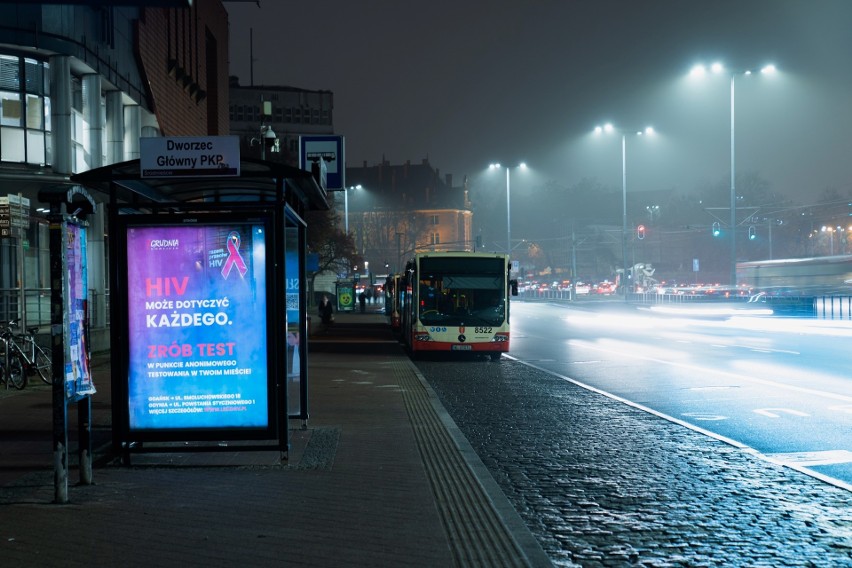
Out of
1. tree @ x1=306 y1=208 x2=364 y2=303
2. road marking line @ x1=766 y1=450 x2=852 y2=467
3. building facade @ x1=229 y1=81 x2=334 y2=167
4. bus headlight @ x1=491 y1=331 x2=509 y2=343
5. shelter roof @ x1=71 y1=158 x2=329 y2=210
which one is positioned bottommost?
road marking line @ x1=766 y1=450 x2=852 y2=467

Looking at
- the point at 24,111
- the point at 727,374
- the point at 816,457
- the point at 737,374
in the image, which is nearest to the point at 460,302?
the point at 727,374

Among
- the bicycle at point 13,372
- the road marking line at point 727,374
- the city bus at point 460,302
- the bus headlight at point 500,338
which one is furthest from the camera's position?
the city bus at point 460,302

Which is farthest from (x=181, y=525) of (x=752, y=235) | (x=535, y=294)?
(x=535, y=294)

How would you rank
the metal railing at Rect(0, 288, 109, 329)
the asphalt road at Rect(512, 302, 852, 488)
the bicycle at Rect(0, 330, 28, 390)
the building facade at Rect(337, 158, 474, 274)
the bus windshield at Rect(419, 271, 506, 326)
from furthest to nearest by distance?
1. the building facade at Rect(337, 158, 474, 274)
2. the bus windshield at Rect(419, 271, 506, 326)
3. the metal railing at Rect(0, 288, 109, 329)
4. the bicycle at Rect(0, 330, 28, 390)
5. the asphalt road at Rect(512, 302, 852, 488)

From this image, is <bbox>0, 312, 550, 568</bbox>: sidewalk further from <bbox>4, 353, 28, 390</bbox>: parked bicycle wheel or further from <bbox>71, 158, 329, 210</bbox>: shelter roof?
<bbox>4, 353, 28, 390</bbox>: parked bicycle wheel

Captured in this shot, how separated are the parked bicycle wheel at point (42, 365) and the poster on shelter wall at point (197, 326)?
10113 millimetres

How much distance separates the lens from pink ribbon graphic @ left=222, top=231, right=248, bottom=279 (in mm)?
8844

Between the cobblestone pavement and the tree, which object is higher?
the tree

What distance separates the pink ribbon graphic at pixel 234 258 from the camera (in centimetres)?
884

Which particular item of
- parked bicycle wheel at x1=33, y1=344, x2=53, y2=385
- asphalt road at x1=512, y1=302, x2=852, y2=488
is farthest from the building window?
asphalt road at x1=512, y1=302, x2=852, y2=488

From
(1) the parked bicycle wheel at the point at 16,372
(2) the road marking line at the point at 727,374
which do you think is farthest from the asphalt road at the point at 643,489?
(1) the parked bicycle wheel at the point at 16,372

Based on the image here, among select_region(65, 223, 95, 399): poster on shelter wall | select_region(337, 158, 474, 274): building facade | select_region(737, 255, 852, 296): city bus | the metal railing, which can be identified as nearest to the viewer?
select_region(65, 223, 95, 399): poster on shelter wall

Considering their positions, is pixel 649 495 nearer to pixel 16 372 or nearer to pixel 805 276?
pixel 16 372

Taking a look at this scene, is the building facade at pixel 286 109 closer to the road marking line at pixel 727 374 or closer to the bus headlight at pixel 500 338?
the road marking line at pixel 727 374
